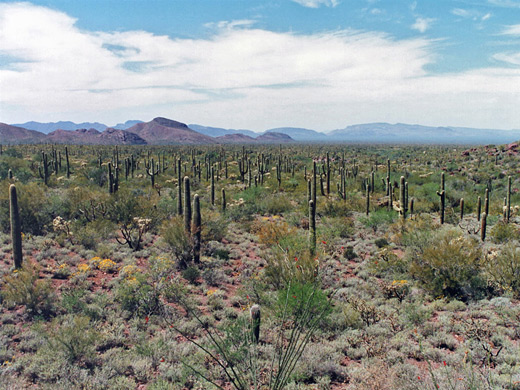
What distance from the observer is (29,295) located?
9.23 m

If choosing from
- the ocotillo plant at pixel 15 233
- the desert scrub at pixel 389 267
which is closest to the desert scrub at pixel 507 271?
the desert scrub at pixel 389 267

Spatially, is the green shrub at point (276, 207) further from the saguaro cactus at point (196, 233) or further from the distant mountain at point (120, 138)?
the distant mountain at point (120, 138)

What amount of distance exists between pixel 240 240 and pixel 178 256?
14.9 feet

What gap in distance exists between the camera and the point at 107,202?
646 inches

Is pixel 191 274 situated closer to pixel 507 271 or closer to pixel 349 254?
pixel 349 254

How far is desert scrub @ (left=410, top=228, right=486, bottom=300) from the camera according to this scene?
980cm

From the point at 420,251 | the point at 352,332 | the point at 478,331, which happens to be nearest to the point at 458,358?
the point at 478,331

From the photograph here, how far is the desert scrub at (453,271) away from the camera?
9797 millimetres

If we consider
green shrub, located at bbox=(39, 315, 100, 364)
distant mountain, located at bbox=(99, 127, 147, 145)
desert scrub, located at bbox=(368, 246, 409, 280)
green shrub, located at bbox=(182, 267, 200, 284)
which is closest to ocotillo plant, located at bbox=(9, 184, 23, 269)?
green shrub, located at bbox=(39, 315, 100, 364)

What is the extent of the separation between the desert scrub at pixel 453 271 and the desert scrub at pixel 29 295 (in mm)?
10674

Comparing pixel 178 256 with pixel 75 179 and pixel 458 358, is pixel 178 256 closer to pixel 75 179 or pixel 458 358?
pixel 458 358

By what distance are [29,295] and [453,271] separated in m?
11.8

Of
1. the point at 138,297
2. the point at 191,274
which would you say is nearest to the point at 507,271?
the point at 191,274

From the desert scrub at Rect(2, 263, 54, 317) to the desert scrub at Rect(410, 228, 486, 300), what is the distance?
10.7 meters
